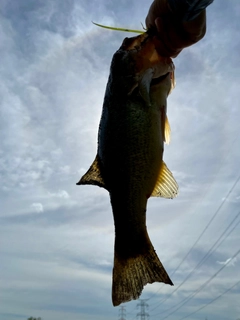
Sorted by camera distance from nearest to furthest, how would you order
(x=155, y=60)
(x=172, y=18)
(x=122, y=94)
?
(x=172, y=18) < (x=155, y=60) < (x=122, y=94)

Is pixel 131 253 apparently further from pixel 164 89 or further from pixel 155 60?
pixel 155 60

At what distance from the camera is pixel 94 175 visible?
4.14 meters

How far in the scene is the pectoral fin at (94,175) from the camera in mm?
4133

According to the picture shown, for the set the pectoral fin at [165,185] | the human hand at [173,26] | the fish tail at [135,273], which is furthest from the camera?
the pectoral fin at [165,185]

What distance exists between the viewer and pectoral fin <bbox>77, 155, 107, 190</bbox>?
13.6 feet

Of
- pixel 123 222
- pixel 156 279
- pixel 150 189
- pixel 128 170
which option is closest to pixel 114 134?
pixel 128 170

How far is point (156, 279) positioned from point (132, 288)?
0.28m

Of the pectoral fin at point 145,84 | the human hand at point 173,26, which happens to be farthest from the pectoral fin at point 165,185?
the human hand at point 173,26

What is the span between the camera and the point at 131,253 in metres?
4.01

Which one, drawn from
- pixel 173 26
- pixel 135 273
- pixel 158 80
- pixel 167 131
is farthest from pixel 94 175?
pixel 173 26

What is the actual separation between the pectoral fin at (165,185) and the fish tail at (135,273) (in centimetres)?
52

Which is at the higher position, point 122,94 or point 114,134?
point 122,94

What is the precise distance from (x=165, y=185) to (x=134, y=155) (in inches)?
19.0

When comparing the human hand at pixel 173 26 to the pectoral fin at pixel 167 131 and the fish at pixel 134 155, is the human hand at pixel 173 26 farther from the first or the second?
the pectoral fin at pixel 167 131
